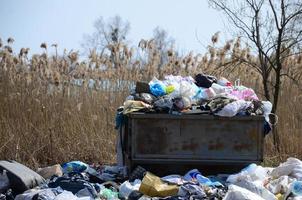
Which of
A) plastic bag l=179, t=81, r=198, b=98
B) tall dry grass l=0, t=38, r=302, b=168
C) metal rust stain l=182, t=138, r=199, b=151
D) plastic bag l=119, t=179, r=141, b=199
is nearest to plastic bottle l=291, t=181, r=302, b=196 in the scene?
metal rust stain l=182, t=138, r=199, b=151

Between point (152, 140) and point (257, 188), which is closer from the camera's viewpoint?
point (257, 188)

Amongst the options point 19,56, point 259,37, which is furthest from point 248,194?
point 19,56

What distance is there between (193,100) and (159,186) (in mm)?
1337

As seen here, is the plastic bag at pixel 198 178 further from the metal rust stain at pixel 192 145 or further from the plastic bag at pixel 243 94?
the plastic bag at pixel 243 94

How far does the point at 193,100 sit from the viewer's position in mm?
5770

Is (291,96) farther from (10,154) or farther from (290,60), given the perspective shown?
(10,154)

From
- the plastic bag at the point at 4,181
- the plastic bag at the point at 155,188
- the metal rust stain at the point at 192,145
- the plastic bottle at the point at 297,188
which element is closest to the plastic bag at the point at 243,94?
the metal rust stain at the point at 192,145

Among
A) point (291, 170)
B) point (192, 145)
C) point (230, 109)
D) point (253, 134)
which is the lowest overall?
point (291, 170)

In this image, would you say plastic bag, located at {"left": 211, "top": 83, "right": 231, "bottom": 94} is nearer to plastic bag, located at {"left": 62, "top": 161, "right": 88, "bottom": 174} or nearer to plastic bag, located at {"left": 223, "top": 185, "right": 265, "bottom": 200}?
plastic bag, located at {"left": 62, "top": 161, "right": 88, "bottom": 174}

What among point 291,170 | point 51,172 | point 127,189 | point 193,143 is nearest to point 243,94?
point 193,143

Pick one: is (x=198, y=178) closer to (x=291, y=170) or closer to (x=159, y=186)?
(x=159, y=186)

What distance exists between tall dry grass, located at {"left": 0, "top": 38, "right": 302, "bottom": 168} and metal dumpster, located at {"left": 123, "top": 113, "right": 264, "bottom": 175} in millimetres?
2309

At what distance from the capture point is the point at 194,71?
371 inches

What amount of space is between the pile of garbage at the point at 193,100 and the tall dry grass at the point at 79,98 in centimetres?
208
